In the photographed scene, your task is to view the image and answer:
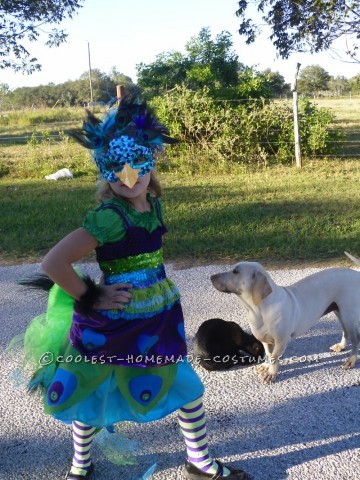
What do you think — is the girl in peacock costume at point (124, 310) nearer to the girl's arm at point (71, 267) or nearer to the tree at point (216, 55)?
the girl's arm at point (71, 267)

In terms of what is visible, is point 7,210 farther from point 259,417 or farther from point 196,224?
point 259,417

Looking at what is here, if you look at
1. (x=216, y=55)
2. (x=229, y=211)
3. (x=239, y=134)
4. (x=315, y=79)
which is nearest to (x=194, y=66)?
(x=216, y=55)

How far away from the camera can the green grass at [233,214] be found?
19.8ft

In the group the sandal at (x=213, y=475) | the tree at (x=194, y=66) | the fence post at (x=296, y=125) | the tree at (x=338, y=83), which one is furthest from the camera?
the tree at (x=338, y=83)

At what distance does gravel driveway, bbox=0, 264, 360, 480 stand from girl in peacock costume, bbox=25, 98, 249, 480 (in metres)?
0.47

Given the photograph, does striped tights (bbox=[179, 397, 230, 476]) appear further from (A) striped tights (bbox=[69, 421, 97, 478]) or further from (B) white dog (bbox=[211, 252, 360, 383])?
(B) white dog (bbox=[211, 252, 360, 383])

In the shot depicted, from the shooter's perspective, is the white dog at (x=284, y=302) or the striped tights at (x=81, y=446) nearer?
the striped tights at (x=81, y=446)

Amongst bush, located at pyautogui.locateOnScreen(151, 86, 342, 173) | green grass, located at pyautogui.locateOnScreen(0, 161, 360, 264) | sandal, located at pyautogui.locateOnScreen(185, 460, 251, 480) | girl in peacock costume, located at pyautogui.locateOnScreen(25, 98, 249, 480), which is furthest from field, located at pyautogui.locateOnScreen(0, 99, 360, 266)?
girl in peacock costume, located at pyautogui.locateOnScreen(25, 98, 249, 480)

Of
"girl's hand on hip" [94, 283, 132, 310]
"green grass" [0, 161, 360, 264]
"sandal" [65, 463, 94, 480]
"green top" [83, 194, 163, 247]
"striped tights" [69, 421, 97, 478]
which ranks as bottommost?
"sandal" [65, 463, 94, 480]

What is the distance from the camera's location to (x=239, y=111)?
39.5 feet

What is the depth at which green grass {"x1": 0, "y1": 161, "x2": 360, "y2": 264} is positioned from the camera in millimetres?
6023

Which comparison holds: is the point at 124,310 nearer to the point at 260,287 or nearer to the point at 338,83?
the point at 260,287

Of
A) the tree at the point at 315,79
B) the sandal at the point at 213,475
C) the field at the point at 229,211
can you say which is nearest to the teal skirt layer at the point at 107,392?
the sandal at the point at 213,475

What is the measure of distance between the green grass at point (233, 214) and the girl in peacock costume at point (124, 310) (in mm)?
3526
